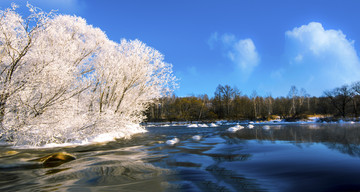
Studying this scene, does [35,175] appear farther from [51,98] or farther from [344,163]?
[344,163]

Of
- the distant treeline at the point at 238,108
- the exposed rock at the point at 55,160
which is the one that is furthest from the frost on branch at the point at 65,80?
the distant treeline at the point at 238,108

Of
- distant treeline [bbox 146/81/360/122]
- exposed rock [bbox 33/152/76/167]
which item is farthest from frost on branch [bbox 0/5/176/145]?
distant treeline [bbox 146/81/360/122]

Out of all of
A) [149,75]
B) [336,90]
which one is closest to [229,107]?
[336,90]

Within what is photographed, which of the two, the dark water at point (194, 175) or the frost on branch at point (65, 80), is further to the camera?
the frost on branch at point (65, 80)

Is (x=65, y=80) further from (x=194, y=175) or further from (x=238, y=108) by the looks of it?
(x=238, y=108)

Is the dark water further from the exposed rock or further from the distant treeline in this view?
the distant treeline

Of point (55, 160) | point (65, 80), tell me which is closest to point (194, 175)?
point (55, 160)

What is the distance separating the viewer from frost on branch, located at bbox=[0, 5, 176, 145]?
27.1ft

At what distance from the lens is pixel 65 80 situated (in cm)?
909

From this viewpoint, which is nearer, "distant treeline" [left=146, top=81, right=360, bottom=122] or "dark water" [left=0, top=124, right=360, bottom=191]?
"dark water" [left=0, top=124, right=360, bottom=191]

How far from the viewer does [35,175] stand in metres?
5.74

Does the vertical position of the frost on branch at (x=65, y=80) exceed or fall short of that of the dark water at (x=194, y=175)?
it exceeds it

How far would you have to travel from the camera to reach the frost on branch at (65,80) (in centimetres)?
827

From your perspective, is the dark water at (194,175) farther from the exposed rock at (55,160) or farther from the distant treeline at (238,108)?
the distant treeline at (238,108)
